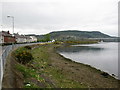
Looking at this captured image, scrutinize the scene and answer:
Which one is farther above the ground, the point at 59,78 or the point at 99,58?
the point at 59,78

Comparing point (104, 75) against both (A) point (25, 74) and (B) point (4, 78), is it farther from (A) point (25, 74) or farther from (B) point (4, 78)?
(B) point (4, 78)

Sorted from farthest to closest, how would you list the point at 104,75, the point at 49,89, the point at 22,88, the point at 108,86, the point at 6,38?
the point at 6,38 < the point at 104,75 < the point at 108,86 < the point at 49,89 < the point at 22,88

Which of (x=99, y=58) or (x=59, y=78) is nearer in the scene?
(x=59, y=78)

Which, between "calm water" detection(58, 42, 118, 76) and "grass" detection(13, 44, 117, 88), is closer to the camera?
"grass" detection(13, 44, 117, 88)

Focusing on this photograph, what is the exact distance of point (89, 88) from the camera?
13.8 m

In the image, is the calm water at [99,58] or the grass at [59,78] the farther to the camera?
the calm water at [99,58]

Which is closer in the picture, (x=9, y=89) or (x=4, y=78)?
(x=9, y=89)

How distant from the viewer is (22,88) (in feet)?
31.6

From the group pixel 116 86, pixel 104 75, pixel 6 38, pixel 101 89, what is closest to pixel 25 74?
pixel 101 89

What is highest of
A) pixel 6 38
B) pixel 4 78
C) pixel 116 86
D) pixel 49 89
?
pixel 6 38

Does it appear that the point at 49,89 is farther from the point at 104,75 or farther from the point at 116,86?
the point at 104,75

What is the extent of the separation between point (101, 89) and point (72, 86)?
11.2 ft

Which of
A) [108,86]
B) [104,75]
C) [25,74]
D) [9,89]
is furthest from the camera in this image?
[104,75]

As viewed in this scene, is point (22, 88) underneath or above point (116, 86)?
above
